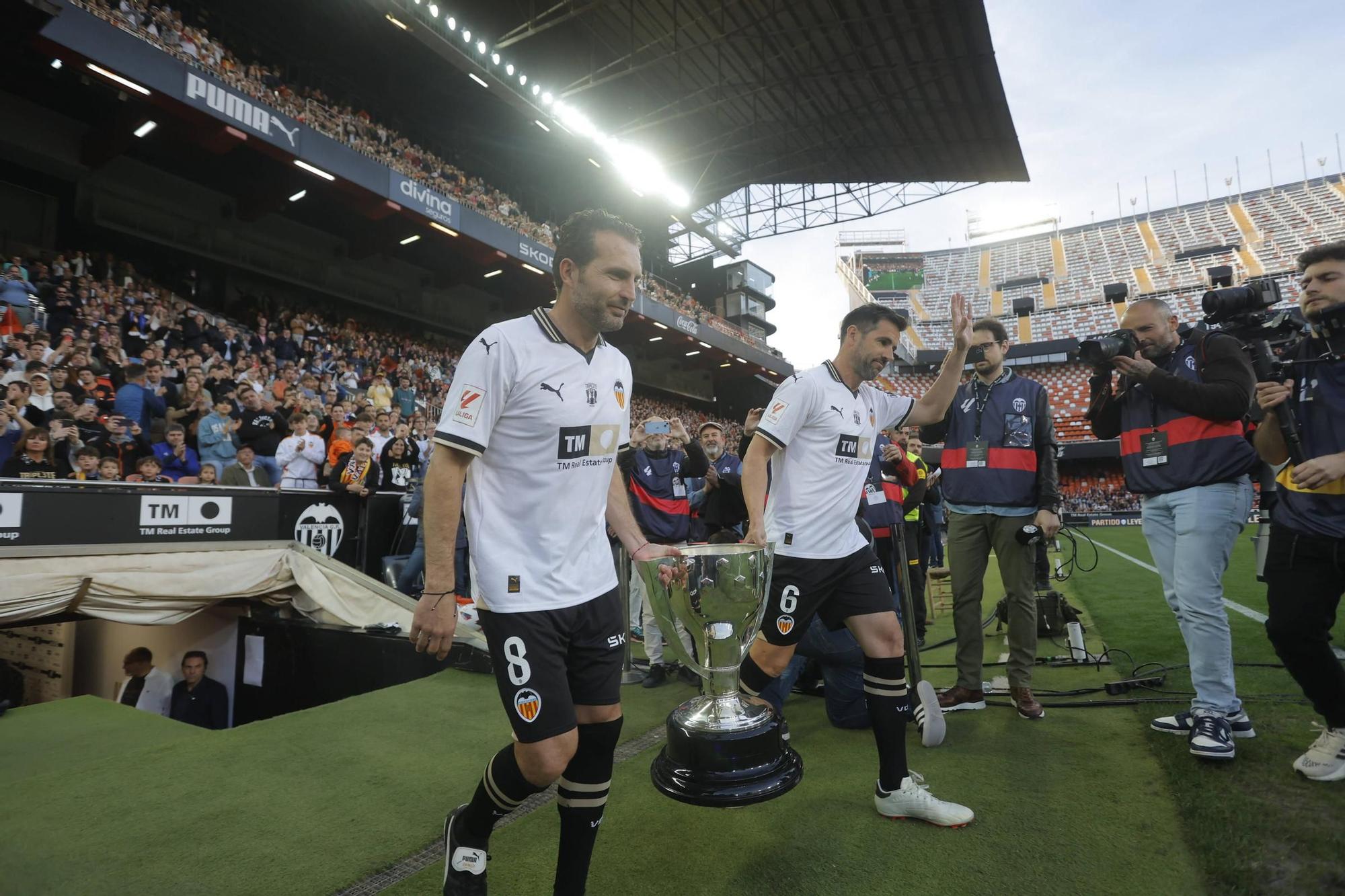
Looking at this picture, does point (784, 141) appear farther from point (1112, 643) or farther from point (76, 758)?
point (76, 758)

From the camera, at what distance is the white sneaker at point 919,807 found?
2.48 metres

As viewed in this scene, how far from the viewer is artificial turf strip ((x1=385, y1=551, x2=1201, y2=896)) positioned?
217 cm

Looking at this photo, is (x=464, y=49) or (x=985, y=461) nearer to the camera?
(x=985, y=461)

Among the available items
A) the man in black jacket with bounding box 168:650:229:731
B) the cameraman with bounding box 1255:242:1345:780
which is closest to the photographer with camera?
the cameraman with bounding box 1255:242:1345:780

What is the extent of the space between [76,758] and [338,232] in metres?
16.3

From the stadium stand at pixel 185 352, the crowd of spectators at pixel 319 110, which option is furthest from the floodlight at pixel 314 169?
the stadium stand at pixel 185 352

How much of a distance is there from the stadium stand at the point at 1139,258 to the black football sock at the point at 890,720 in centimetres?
3913

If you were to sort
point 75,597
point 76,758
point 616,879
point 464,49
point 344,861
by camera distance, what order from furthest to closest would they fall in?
point 464,49, point 75,597, point 76,758, point 344,861, point 616,879

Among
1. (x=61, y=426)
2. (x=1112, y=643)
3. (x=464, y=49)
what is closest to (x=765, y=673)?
(x=1112, y=643)

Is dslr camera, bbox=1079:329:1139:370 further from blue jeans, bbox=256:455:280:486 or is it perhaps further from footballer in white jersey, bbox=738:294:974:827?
blue jeans, bbox=256:455:280:486

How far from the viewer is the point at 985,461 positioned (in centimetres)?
403

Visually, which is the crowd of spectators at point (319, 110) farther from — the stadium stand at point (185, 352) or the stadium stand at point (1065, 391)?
the stadium stand at point (1065, 391)

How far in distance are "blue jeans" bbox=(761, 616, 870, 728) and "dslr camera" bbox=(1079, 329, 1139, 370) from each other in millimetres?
1824

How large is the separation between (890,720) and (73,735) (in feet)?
15.7
